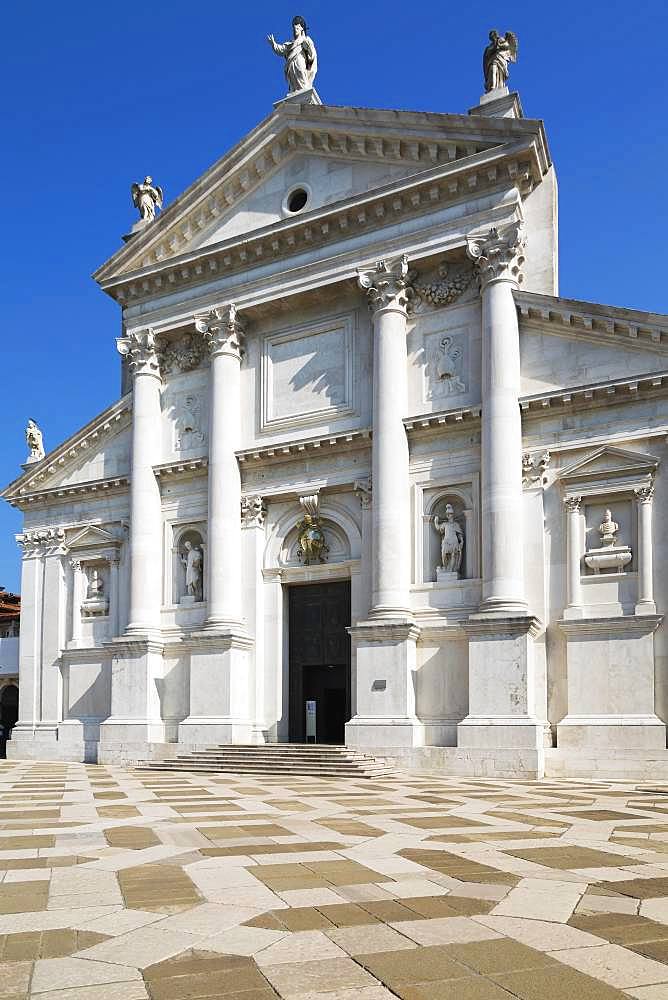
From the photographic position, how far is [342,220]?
32.1m

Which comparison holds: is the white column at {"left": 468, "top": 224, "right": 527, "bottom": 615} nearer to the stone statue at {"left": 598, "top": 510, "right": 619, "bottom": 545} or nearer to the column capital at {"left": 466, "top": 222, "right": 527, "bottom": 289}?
the column capital at {"left": 466, "top": 222, "right": 527, "bottom": 289}

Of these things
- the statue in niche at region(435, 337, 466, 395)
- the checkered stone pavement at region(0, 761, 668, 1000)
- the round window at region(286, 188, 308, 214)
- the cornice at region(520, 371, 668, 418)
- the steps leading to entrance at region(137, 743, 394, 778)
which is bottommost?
the steps leading to entrance at region(137, 743, 394, 778)

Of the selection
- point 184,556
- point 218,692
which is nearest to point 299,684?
point 218,692

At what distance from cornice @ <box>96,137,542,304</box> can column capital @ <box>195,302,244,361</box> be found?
1.49 metres

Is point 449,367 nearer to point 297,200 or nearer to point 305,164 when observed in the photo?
point 297,200

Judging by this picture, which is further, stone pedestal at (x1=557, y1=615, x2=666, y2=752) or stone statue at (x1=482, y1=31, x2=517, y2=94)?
stone statue at (x1=482, y1=31, x2=517, y2=94)

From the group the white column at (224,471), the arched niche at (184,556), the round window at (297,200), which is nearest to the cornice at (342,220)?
the round window at (297,200)

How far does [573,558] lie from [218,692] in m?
12.2

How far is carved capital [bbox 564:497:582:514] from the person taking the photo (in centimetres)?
2777

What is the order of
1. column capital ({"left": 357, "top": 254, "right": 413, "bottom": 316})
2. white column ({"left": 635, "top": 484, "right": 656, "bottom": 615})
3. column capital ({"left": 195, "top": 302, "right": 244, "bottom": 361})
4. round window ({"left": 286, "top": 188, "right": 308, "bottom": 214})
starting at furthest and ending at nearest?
column capital ({"left": 195, "top": 302, "right": 244, "bottom": 361}) → round window ({"left": 286, "top": 188, "right": 308, "bottom": 214}) → column capital ({"left": 357, "top": 254, "right": 413, "bottom": 316}) → white column ({"left": 635, "top": 484, "right": 656, "bottom": 615})

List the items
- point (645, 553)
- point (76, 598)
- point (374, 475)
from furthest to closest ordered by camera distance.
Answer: point (76, 598), point (374, 475), point (645, 553)

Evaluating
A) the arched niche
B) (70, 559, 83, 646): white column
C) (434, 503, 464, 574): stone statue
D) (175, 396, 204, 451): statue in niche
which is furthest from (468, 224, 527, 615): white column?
(70, 559, 83, 646): white column

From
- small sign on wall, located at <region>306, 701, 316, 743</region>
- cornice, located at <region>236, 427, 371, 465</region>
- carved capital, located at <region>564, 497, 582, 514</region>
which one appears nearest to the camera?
carved capital, located at <region>564, 497, 582, 514</region>

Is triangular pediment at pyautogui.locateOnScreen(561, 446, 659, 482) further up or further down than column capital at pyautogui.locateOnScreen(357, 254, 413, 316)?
further down
